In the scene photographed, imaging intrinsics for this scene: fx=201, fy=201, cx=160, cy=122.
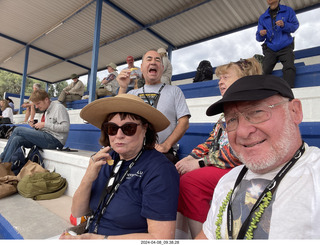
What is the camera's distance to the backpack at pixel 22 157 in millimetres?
3596

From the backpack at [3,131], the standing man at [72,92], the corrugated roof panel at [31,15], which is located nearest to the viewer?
the backpack at [3,131]

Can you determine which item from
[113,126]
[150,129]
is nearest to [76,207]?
[113,126]

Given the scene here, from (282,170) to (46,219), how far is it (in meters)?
2.55

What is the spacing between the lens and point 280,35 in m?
3.62

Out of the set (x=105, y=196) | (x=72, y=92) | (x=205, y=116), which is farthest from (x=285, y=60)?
(x=72, y=92)

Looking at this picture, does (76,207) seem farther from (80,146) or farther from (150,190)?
(80,146)

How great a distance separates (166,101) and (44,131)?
302cm

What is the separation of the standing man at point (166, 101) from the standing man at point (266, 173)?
1057mm

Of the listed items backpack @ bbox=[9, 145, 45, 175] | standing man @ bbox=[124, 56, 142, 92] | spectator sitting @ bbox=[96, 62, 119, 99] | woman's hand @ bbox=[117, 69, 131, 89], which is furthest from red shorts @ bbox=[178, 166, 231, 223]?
spectator sitting @ bbox=[96, 62, 119, 99]

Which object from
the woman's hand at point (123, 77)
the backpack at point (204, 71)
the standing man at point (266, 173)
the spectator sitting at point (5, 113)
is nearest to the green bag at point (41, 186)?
the woman's hand at point (123, 77)

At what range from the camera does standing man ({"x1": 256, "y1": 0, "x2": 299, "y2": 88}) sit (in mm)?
3555

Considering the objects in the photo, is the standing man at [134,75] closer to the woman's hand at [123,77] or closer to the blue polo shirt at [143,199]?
the woman's hand at [123,77]

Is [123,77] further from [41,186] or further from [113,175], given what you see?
[41,186]

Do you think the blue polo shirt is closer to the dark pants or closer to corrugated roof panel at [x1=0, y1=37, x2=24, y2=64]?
the dark pants
